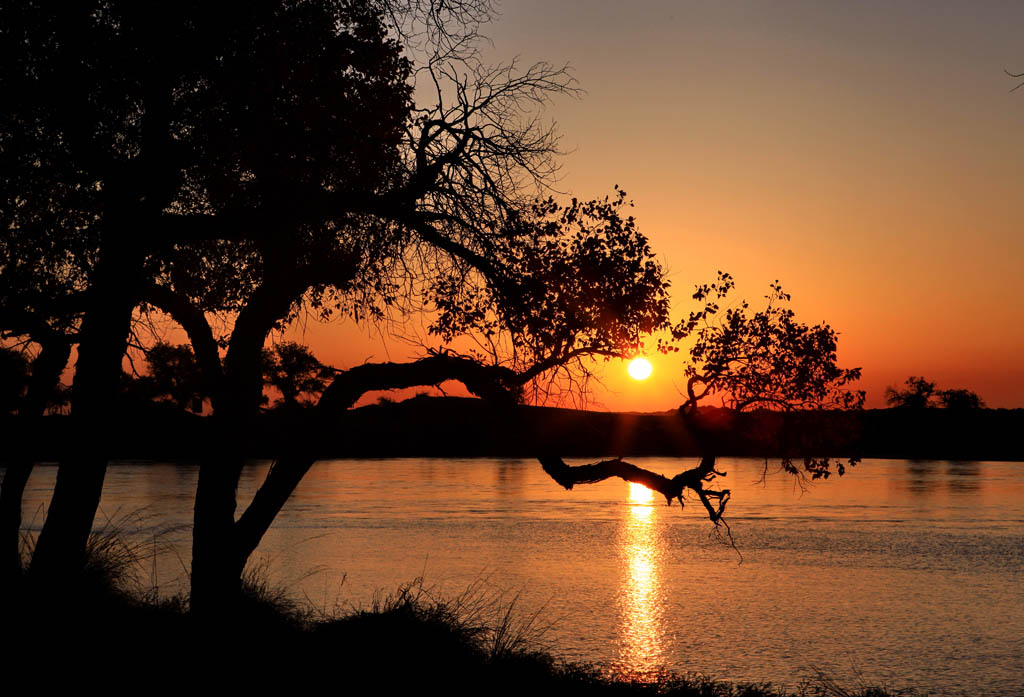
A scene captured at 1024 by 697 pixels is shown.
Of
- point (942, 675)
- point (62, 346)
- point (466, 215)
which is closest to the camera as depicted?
point (466, 215)

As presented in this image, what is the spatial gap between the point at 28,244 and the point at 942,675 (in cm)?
2182

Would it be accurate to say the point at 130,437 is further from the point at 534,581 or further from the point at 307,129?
the point at 307,129

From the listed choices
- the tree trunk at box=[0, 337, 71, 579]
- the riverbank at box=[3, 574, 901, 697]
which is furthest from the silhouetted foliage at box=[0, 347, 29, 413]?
the riverbank at box=[3, 574, 901, 697]

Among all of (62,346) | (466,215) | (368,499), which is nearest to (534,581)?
(62,346)

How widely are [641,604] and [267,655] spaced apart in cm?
2127

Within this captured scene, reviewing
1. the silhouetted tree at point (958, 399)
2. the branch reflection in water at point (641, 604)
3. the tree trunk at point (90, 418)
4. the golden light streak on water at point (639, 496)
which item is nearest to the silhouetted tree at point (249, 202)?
the tree trunk at point (90, 418)

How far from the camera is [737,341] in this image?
597 inches

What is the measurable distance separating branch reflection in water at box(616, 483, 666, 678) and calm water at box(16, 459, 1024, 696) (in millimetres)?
118

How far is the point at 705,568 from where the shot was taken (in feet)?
136

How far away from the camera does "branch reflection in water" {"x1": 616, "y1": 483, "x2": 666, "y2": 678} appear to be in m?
24.5

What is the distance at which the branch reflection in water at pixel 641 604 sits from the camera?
80.4ft

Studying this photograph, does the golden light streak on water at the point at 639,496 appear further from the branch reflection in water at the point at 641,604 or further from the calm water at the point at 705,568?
the branch reflection in water at the point at 641,604

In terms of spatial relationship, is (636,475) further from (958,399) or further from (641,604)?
(958,399)

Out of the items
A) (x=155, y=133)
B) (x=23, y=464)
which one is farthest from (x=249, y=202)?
(x=23, y=464)
